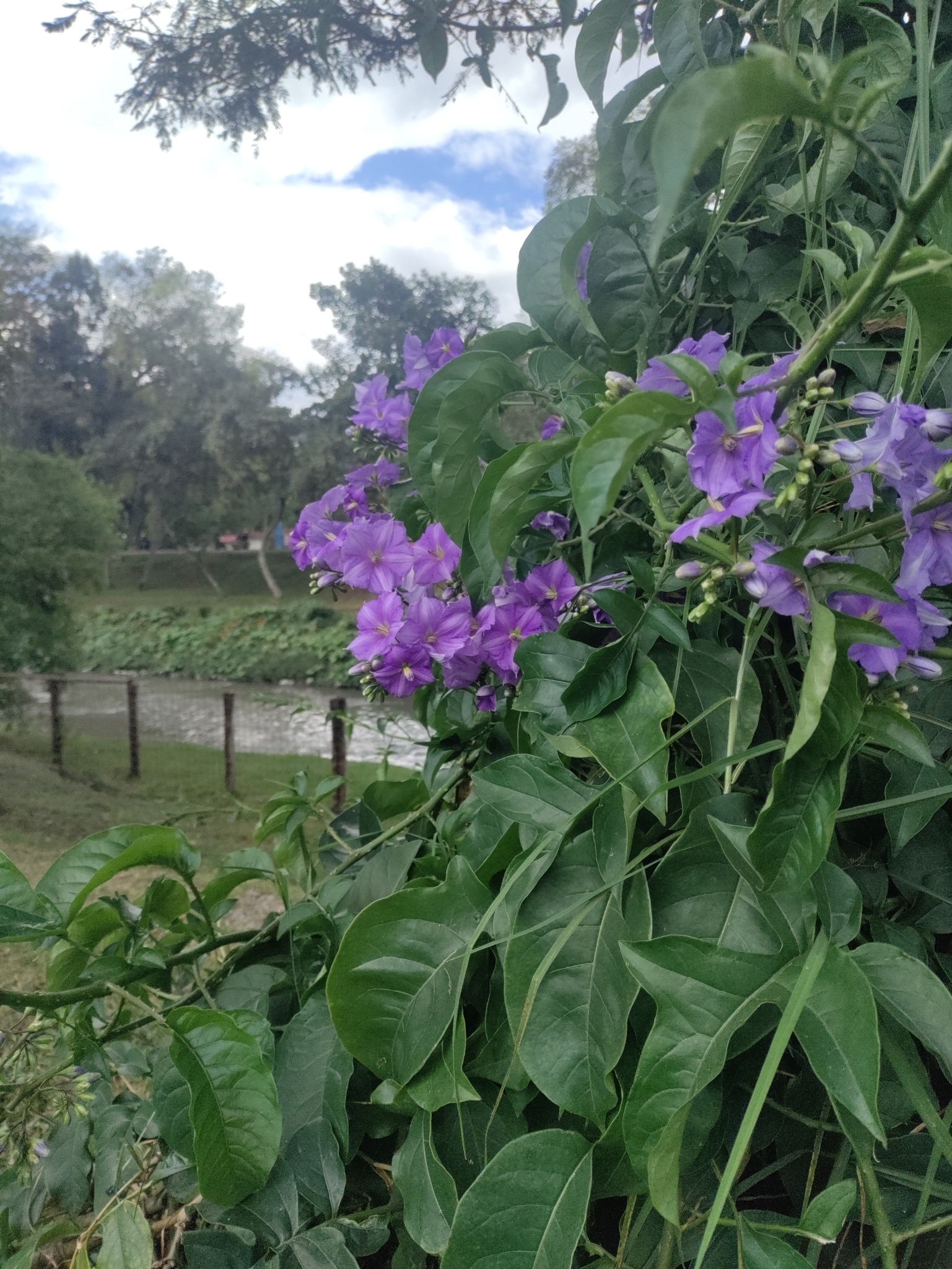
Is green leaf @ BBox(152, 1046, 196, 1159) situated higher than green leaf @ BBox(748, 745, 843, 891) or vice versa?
green leaf @ BBox(748, 745, 843, 891)

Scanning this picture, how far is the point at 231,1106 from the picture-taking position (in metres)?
0.31

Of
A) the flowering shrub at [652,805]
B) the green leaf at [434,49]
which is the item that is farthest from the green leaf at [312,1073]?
the green leaf at [434,49]

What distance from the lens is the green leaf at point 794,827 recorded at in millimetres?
231

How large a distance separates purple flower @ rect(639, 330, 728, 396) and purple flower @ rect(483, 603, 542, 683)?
0.12 meters

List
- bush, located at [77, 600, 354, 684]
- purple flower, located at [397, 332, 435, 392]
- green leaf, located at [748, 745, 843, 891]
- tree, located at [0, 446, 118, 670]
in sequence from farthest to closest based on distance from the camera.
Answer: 1. bush, located at [77, 600, 354, 684]
2. tree, located at [0, 446, 118, 670]
3. purple flower, located at [397, 332, 435, 392]
4. green leaf, located at [748, 745, 843, 891]

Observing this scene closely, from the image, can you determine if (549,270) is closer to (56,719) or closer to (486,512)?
(486,512)

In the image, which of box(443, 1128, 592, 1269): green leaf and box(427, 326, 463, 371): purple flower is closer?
box(443, 1128, 592, 1269): green leaf

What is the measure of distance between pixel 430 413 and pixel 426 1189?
1.03 feet

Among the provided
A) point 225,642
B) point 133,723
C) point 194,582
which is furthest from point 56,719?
point 194,582

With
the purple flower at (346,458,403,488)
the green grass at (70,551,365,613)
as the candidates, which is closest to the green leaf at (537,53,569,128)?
the purple flower at (346,458,403,488)

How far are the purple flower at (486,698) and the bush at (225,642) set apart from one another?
4994 mm

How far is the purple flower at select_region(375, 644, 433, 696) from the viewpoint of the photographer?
40cm

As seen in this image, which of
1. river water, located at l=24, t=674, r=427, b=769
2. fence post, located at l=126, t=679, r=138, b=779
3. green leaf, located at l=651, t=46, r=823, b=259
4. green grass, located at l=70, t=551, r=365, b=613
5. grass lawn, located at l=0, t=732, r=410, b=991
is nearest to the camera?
green leaf, located at l=651, t=46, r=823, b=259

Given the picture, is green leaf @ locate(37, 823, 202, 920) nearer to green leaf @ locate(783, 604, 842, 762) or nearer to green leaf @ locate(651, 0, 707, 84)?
green leaf @ locate(783, 604, 842, 762)
